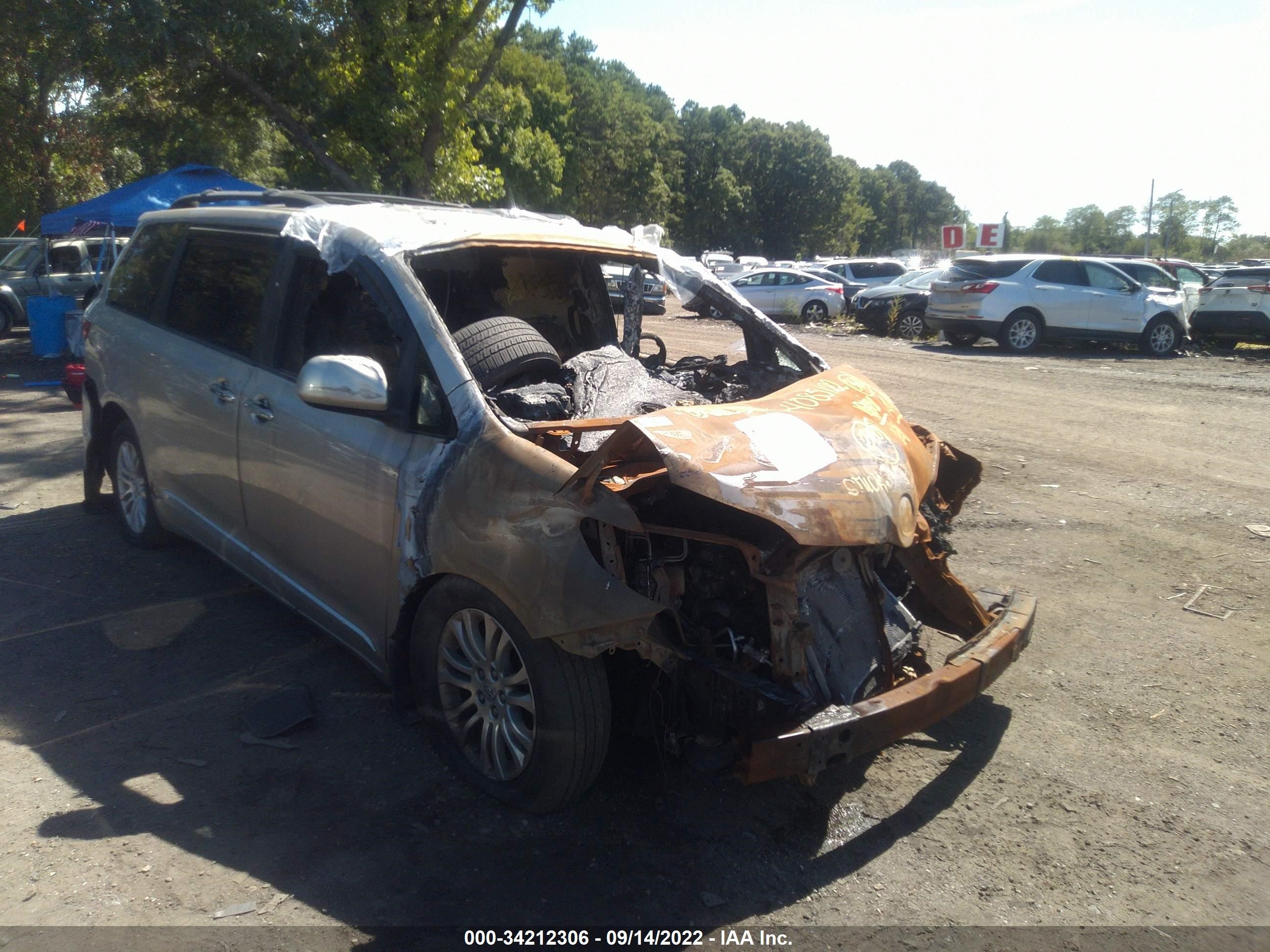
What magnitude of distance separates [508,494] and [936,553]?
1787mm

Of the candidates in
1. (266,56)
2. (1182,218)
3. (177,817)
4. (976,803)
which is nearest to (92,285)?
(266,56)

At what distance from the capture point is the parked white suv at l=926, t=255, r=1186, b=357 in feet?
56.7

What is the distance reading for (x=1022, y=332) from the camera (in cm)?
1767

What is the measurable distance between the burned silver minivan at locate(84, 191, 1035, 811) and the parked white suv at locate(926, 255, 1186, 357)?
1460 centimetres

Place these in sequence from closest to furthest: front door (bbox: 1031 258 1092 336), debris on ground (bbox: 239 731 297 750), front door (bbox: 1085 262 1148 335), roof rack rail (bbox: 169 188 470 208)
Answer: debris on ground (bbox: 239 731 297 750), roof rack rail (bbox: 169 188 470 208), front door (bbox: 1085 262 1148 335), front door (bbox: 1031 258 1092 336)

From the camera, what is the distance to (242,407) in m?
4.05

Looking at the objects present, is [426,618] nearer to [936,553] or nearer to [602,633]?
[602,633]

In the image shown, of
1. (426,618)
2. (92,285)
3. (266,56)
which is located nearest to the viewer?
(426,618)

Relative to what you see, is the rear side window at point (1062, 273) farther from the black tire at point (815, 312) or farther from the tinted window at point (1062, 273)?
the black tire at point (815, 312)

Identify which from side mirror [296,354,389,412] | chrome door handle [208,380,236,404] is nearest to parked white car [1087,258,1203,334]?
chrome door handle [208,380,236,404]

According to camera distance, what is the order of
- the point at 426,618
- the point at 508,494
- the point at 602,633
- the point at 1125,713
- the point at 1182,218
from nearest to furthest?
the point at 602,633 → the point at 508,494 → the point at 426,618 → the point at 1125,713 → the point at 1182,218

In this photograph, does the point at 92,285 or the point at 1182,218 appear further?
the point at 1182,218

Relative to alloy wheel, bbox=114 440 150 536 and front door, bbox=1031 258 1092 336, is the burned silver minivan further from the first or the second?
front door, bbox=1031 258 1092 336

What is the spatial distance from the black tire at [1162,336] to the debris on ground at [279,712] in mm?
17638
